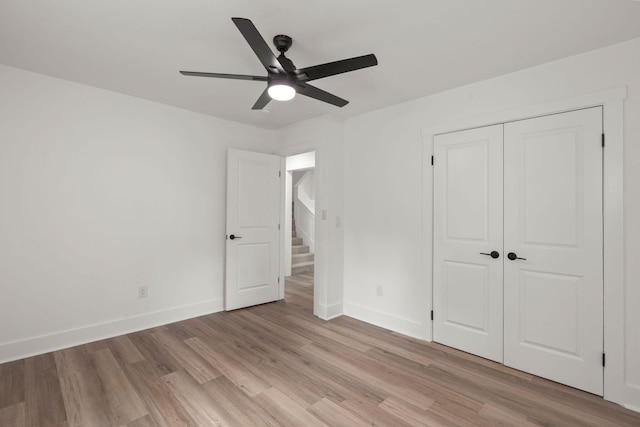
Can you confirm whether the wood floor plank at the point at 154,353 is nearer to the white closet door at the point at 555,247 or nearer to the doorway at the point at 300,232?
the doorway at the point at 300,232

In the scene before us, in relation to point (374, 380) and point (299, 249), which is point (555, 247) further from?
point (299, 249)

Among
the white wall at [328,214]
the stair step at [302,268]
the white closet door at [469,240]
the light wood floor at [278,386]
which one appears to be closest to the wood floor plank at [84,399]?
the light wood floor at [278,386]

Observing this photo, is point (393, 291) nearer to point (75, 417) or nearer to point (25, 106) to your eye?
point (75, 417)

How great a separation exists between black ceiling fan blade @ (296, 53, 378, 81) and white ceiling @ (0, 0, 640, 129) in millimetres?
326

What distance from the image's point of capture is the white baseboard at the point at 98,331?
2645 millimetres

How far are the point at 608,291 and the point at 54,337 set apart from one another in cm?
470

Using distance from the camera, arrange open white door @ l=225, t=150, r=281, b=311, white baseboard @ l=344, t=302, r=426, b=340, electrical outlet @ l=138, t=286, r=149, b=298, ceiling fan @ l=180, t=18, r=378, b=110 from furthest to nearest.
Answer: open white door @ l=225, t=150, r=281, b=311
electrical outlet @ l=138, t=286, r=149, b=298
white baseboard @ l=344, t=302, r=426, b=340
ceiling fan @ l=180, t=18, r=378, b=110

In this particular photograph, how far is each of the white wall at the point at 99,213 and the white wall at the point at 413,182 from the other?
1866 mm

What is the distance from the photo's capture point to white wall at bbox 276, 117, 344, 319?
12.3 feet

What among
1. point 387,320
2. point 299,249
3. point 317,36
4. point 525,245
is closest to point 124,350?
point 387,320

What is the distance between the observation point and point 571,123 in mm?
2322

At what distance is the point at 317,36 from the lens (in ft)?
6.80

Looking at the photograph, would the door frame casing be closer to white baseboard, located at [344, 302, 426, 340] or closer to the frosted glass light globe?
white baseboard, located at [344, 302, 426, 340]

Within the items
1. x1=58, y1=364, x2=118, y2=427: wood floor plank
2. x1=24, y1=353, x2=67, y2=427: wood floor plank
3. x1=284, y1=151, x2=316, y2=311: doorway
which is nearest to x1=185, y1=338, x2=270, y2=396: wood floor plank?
x1=58, y1=364, x2=118, y2=427: wood floor plank
